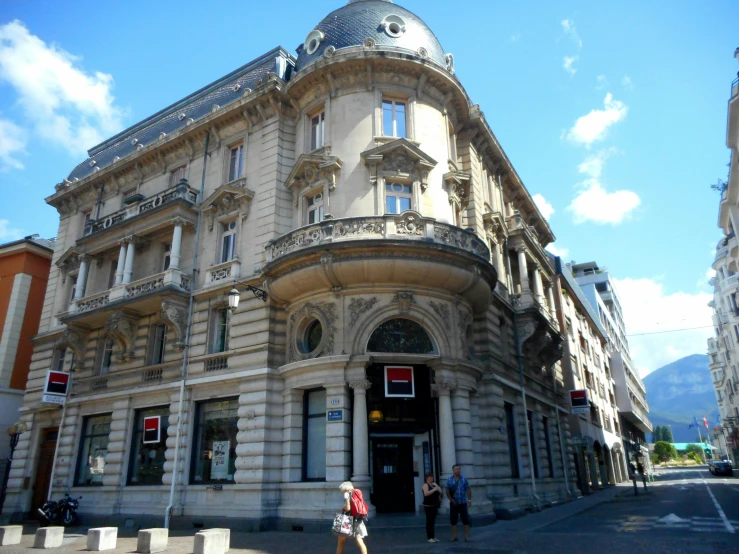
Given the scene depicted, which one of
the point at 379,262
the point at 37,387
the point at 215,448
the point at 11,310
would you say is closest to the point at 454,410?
the point at 379,262

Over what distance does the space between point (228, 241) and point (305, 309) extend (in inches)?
255

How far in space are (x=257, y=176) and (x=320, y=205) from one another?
13.1 feet

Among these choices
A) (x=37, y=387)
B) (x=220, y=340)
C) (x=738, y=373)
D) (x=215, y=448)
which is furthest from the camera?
(x=738, y=373)

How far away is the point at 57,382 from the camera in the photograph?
24.5 metres

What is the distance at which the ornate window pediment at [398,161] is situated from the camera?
67.0ft

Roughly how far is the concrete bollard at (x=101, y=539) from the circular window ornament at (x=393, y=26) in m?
20.8

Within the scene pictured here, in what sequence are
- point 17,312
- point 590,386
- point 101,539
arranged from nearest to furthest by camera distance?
point 101,539 < point 17,312 < point 590,386

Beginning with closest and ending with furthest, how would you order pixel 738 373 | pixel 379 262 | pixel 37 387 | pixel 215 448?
pixel 379 262 < pixel 215 448 < pixel 37 387 < pixel 738 373

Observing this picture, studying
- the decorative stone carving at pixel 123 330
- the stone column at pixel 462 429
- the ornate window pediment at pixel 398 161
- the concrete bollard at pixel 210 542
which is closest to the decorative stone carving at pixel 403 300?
the stone column at pixel 462 429

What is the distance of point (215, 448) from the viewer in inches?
798

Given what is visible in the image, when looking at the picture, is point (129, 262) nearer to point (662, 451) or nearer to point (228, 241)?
point (228, 241)

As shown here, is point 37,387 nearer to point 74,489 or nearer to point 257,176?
point 74,489

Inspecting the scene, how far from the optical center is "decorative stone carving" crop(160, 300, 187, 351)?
21984mm

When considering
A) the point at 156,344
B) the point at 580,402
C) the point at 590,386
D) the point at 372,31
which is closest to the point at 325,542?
the point at 156,344
